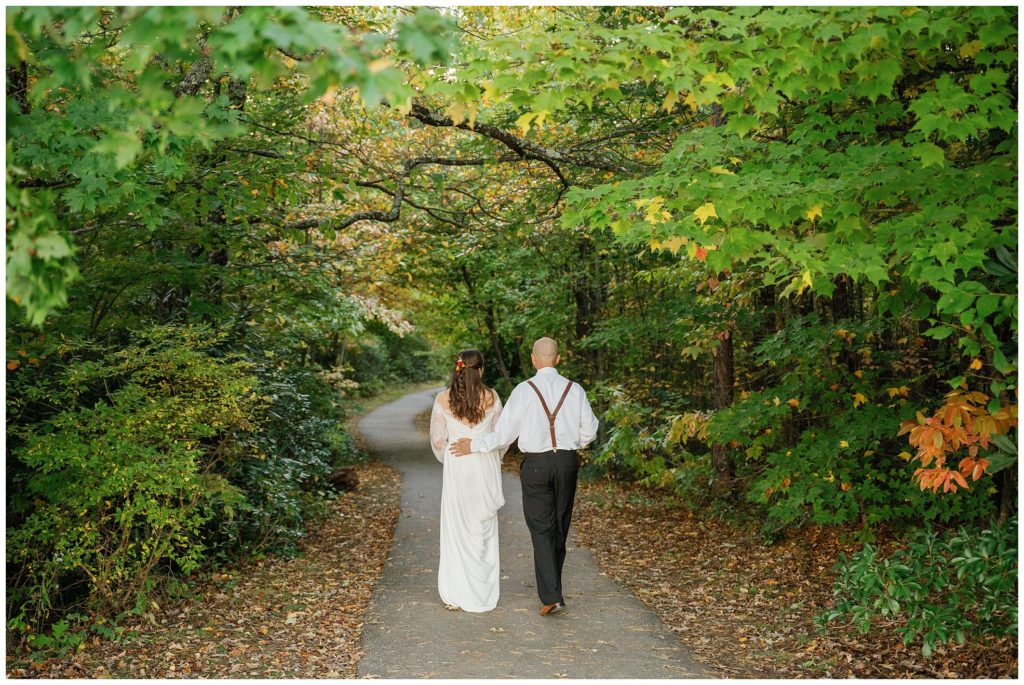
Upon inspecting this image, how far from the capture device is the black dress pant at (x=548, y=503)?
21.3 feet

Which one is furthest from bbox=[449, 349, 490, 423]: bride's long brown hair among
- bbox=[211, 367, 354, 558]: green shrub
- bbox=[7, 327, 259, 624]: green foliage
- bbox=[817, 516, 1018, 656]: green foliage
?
bbox=[817, 516, 1018, 656]: green foliage

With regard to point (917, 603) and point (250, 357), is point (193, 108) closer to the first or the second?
point (917, 603)

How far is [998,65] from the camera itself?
5.09 metres

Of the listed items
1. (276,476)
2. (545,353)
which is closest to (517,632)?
(545,353)

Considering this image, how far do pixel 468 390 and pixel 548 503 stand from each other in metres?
1.15

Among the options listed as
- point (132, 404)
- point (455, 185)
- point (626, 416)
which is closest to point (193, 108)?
point (132, 404)

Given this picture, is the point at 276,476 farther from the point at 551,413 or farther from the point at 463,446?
the point at 551,413

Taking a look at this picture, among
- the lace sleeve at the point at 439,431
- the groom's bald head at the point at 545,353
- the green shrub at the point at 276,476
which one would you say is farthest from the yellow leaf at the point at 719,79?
the green shrub at the point at 276,476

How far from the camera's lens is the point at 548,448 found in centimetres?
650

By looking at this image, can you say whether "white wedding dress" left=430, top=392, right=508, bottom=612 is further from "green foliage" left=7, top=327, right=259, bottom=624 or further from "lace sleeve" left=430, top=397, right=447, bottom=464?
"green foliage" left=7, top=327, right=259, bottom=624

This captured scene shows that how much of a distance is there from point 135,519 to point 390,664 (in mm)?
2942

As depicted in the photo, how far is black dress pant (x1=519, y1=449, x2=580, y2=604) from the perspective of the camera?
6492 millimetres

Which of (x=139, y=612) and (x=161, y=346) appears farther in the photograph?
(x=161, y=346)

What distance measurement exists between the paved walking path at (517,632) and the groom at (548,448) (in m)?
0.44
